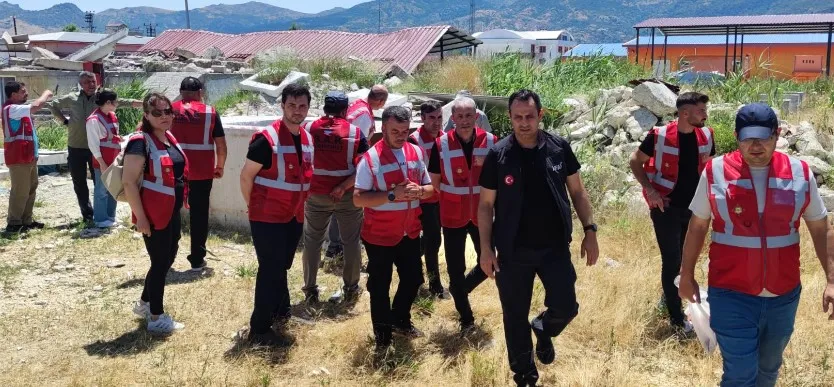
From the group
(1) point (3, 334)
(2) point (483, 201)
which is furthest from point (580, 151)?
(1) point (3, 334)

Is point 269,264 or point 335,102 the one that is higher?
point 335,102

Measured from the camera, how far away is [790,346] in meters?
4.66

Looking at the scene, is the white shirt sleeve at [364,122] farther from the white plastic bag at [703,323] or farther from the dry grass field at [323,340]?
the white plastic bag at [703,323]

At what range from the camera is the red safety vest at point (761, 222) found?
3164 millimetres

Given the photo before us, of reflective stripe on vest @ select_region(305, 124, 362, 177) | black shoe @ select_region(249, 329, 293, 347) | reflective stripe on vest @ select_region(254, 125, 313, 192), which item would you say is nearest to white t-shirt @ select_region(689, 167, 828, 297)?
reflective stripe on vest @ select_region(254, 125, 313, 192)

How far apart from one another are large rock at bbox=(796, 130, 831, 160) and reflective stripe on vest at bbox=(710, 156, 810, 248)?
6609mm

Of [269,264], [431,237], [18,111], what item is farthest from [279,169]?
[18,111]

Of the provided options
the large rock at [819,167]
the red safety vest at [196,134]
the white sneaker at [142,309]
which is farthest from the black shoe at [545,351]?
the large rock at [819,167]

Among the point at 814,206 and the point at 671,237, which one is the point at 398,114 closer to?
the point at 671,237

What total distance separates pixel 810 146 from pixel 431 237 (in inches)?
238

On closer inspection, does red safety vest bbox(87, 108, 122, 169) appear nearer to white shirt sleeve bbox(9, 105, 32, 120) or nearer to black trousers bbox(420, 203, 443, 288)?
white shirt sleeve bbox(9, 105, 32, 120)

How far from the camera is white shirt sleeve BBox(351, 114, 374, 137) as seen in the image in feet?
20.1

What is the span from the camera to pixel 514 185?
3.76 metres

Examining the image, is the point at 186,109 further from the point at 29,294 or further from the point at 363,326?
the point at 363,326
